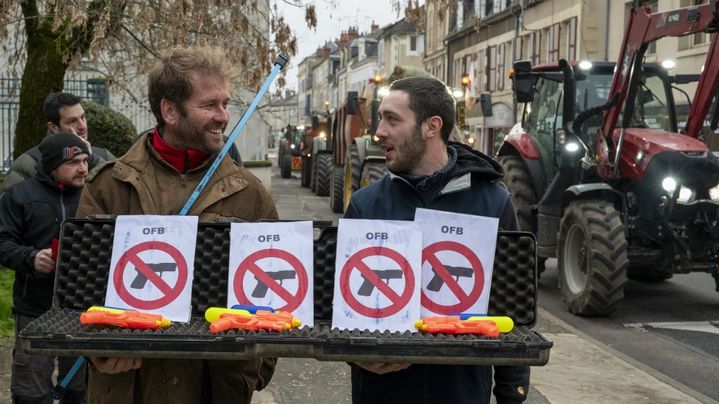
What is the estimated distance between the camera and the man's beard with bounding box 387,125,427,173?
3.48 meters

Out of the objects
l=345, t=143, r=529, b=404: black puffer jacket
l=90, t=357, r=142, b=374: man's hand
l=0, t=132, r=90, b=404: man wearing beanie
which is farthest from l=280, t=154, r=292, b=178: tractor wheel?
l=90, t=357, r=142, b=374: man's hand

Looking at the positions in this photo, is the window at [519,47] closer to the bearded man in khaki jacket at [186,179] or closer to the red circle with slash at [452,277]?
the bearded man in khaki jacket at [186,179]

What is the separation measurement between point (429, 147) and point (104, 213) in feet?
3.88

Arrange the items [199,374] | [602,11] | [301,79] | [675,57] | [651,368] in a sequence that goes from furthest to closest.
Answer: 1. [301,79]
2. [602,11]
3. [675,57]
4. [651,368]
5. [199,374]

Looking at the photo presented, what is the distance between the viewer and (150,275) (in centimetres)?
302

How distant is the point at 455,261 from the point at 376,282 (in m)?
0.27

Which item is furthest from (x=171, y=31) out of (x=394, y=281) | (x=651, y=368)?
(x=394, y=281)

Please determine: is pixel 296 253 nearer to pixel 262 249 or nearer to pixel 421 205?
pixel 262 249

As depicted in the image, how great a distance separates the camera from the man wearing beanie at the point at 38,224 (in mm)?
4777

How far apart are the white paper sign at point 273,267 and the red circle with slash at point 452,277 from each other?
374mm

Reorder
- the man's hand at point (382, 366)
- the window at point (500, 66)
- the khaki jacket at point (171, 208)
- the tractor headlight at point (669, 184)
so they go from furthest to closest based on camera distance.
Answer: the window at point (500, 66)
the tractor headlight at point (669, 184)
the khaki jacket at point (171, 208)
the man's hand at point (382, 366)

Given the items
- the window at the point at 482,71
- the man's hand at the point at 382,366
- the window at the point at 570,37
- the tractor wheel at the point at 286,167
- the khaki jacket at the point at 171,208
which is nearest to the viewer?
the man's hand at the point at 382,366

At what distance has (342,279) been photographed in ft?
9.83

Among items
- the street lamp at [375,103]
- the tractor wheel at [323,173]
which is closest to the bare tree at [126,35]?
the street lamp at [375,103]
